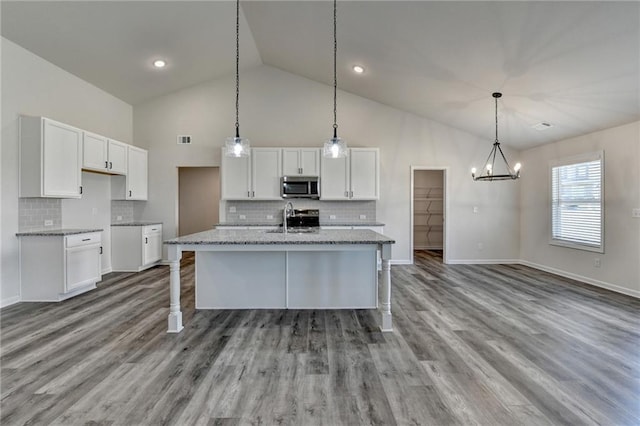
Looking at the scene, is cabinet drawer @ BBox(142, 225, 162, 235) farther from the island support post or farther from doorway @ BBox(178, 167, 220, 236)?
the island support post

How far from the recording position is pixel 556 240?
5.38 meters

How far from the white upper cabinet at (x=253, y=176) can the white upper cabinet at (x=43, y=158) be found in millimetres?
2337

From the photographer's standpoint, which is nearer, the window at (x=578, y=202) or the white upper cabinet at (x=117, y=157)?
the window at (x=578, y=202)

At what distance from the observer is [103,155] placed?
4.84m

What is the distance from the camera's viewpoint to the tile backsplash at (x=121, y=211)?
18.5ft

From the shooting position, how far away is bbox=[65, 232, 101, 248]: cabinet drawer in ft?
12.8

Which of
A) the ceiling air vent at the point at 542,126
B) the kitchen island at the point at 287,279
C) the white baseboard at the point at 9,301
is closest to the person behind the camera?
the kitchen island at the point at 287,279

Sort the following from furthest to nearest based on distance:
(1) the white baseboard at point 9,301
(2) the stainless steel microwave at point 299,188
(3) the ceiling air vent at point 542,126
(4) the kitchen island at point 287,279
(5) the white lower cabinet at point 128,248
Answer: (2) the stainless steel microwave at point 299,188 < (5) the white lower cabinet at point 128,248 < (3) the ceiling air vent at point 542,126 < (1) the white baseboard at point 9,301 < (4) the kitchen island at point 287,279

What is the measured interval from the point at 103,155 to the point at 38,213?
4.07 ft

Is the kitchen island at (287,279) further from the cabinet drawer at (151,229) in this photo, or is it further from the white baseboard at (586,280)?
the white baseboard at (586,280)

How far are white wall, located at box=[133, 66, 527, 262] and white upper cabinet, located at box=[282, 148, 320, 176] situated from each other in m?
0.52

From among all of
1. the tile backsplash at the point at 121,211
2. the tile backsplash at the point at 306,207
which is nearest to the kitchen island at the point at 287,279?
the tile backsplash at the point at 306,207

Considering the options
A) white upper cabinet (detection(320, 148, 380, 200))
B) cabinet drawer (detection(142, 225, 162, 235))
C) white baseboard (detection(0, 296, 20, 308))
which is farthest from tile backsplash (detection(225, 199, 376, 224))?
white baseboard (detection(0, 296, 20, 308))

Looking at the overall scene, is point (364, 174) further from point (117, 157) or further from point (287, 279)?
point (117, 157)
